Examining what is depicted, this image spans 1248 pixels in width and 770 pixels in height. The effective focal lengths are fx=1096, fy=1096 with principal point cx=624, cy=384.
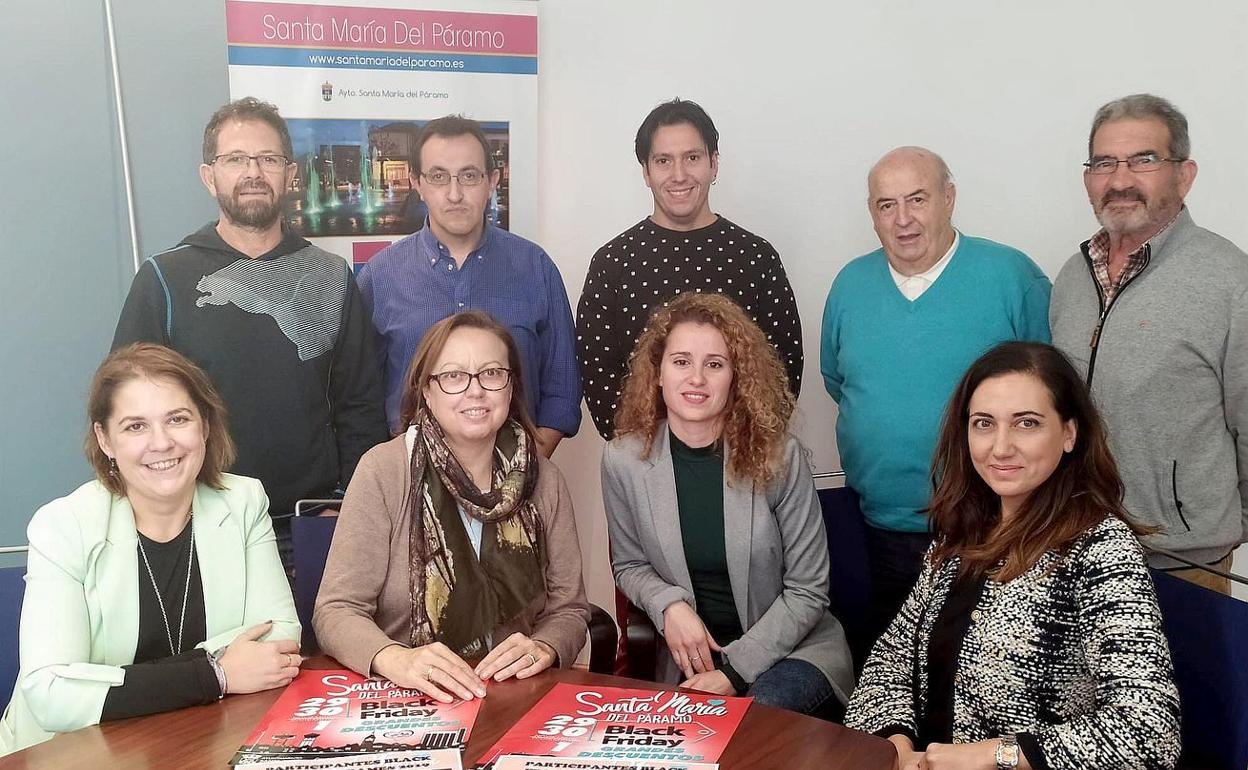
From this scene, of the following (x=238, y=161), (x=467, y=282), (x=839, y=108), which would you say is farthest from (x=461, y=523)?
(x=839, y=108)

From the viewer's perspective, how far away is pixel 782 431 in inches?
105

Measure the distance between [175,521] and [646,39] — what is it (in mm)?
2635

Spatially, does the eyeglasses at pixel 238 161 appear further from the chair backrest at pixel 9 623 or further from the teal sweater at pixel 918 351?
the teal sweater at pixel 918 351

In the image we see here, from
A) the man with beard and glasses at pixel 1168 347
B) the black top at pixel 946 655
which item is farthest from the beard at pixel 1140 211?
the black top at pixel 946 655

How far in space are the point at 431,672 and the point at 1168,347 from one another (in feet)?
6.10

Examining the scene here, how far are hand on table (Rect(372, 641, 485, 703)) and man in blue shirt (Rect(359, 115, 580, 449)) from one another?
125 centimetres

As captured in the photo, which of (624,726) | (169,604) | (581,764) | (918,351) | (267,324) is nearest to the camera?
(581,764)

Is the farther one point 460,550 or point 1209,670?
point 460,550

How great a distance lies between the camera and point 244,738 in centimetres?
172

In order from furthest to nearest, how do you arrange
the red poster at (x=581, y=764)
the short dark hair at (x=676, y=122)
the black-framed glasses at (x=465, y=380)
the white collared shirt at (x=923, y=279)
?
the short dark hair at (x=676, y=122) → the white collared shirt at (x=923, y=279) → the black-framed glasses at (x=465, y=380) → the red poster at (x=581, y=764)

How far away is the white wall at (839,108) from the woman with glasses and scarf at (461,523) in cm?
167

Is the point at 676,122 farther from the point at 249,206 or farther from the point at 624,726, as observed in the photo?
the point at 624,726

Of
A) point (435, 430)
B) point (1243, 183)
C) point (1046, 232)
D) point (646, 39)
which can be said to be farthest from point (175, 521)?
point (1243, 183)

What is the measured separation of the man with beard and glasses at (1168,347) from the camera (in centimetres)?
259
